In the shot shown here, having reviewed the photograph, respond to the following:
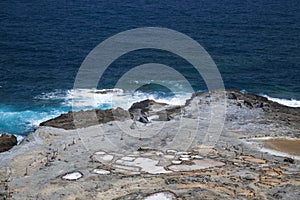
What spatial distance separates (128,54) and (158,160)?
56445 mm

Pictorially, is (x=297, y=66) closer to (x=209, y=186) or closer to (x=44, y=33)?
(x=44, y=33)

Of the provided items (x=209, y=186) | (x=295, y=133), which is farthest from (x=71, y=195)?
(x=295, y=133)

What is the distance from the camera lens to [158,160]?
30531 millimetres

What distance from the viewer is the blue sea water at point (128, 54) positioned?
67.3m

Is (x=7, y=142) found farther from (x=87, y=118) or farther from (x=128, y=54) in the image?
(x=128, y=54)

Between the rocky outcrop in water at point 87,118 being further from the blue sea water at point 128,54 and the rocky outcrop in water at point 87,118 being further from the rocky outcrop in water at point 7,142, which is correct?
the blue sea water at point 128,54

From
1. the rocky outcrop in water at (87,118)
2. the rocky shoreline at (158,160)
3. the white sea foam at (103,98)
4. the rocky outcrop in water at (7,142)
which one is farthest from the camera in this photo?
the white sea foam at (103,98)

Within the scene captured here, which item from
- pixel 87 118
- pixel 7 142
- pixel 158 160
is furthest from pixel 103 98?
pixel 158 160

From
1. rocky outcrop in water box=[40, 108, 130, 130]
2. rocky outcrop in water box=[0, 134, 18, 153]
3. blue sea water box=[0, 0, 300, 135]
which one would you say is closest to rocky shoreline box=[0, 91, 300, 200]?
rocky outcrop in water box=[40, 108, 130, 130]

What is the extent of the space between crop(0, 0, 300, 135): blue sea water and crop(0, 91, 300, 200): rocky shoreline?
19.6 metres

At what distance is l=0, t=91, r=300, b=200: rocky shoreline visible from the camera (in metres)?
24.9

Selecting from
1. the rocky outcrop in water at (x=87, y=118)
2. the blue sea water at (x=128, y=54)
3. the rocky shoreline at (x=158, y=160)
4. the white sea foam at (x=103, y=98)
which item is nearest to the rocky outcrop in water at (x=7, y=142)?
the rocky outcrop in water at (x=87, y=118)

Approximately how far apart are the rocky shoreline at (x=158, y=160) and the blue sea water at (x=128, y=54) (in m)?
19.6

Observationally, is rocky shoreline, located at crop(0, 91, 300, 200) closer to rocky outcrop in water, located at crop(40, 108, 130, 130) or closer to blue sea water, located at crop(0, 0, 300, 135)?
rocky outcrop in water, located at crop(40, 108, 130, 130)
